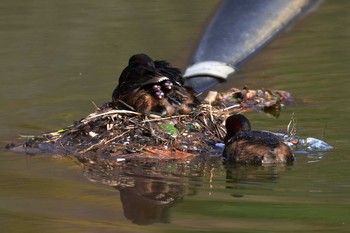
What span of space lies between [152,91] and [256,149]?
5.40 feet

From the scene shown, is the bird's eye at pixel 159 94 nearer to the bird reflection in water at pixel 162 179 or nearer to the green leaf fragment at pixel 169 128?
the green leaf fragment at pixel 169 128

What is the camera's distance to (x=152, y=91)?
10625 millimetres

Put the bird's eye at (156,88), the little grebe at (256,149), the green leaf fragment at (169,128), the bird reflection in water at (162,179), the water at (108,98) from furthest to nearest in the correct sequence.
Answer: the bird's eye at (156,88), the green leaf fragment at (169,128), the little grebe at (256,149), the bird reflection in water at (162,179), the water at (108,98)

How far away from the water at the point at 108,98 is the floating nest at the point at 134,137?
14.4 inches

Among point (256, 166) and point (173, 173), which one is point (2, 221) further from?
point (256, 166)

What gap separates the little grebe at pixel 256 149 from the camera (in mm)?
9344

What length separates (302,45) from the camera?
1532 centimetres

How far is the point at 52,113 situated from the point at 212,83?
8.52 ft

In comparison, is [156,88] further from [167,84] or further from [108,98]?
[108,98]

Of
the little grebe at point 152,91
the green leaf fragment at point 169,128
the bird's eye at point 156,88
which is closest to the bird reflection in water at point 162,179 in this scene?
the green leaf fragment at point 169,128

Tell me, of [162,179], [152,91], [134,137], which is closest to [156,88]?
[152,91]

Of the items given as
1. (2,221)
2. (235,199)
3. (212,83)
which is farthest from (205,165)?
(212,83)

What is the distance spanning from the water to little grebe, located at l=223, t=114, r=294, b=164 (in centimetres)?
14

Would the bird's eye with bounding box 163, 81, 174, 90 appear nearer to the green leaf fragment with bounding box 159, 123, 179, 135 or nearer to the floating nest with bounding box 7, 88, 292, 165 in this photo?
the floating nest with bounding box 7, 88, 292, 165
